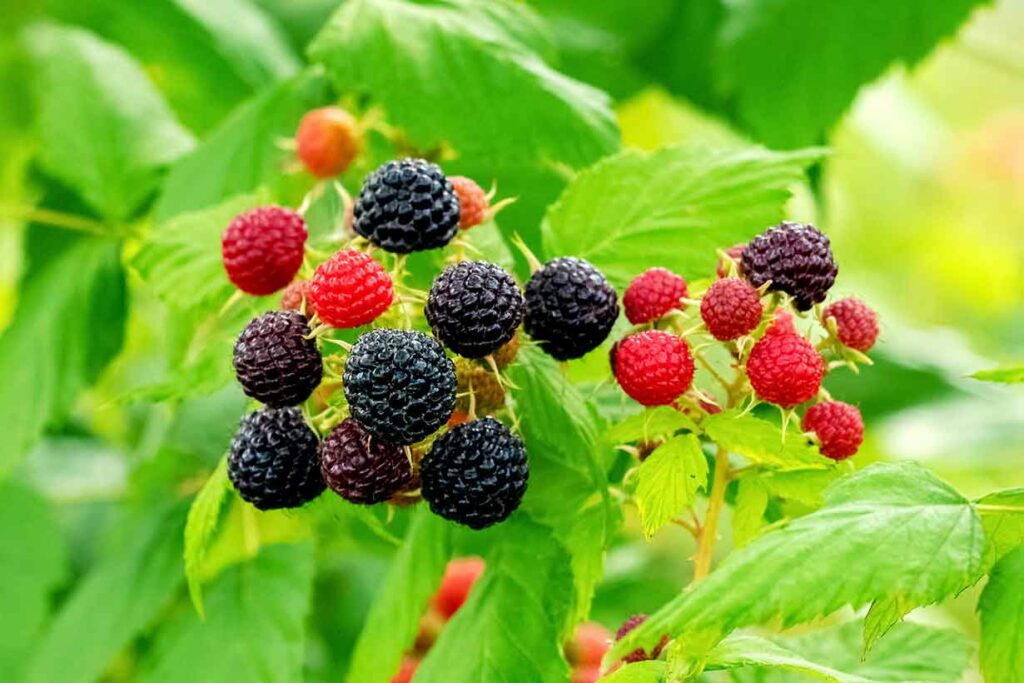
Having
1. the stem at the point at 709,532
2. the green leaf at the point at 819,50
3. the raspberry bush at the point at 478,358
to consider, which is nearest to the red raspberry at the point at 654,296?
the raspberry bush at the point at 478,358

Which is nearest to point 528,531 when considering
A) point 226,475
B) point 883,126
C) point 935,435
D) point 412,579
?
point 412,579

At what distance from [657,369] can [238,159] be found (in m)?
0.68

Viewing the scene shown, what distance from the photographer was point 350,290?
80cm

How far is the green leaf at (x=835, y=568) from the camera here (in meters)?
0.66

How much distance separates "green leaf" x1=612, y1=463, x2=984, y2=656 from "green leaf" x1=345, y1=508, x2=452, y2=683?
0.33 metres

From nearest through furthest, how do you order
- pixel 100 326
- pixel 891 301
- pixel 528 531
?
pixel 528 531
pixel 100 326
pixel 891 301

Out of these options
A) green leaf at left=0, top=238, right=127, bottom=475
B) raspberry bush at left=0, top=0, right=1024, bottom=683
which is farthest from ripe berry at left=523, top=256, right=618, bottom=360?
green leaf at left=0, top=238, right=127, bottom=475

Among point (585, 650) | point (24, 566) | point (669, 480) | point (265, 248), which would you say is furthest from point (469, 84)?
point (24, 566)

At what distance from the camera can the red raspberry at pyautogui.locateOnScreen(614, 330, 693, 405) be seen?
0.80 meters

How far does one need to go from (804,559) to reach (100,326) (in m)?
1.10

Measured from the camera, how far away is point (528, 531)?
95 centimetres

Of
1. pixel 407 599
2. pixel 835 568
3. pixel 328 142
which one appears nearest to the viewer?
pixel 835 568

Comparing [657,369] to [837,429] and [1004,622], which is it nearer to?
[837,429]

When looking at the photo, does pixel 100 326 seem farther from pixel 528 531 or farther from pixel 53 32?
pixel 528 531
